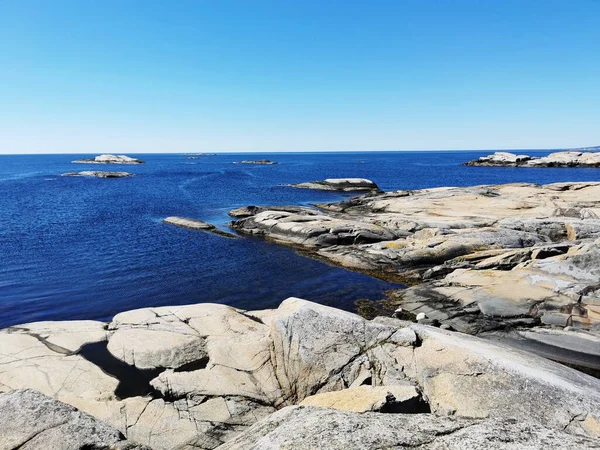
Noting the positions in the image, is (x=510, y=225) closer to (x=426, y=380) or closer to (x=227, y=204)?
(x=426, y=380)

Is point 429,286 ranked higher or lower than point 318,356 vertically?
lower

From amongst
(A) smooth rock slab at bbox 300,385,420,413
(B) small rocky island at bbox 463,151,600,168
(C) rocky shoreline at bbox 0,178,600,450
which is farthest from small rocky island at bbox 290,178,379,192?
(B) small rocky island at bbox 463,151,600,168

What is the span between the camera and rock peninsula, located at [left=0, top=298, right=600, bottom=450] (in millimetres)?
7656

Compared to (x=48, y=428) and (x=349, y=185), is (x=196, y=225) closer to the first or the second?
(x=48, y=428)

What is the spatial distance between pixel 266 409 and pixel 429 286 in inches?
588

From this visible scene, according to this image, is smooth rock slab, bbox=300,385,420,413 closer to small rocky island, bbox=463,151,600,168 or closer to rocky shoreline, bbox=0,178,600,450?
rocky shoreline, bbox=0,178,600,450

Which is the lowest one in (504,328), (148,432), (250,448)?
(504,328)

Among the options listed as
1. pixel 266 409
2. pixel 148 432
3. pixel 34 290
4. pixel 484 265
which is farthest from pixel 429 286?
pixel 34 290

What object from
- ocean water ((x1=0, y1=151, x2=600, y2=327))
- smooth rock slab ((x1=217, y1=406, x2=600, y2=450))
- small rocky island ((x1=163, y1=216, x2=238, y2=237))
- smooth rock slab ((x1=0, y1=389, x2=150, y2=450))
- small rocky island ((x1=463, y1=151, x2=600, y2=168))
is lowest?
ocean water ((x1=0, y1=151, x2=600, y2=327))

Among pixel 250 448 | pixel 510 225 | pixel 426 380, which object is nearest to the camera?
pixel 250 448

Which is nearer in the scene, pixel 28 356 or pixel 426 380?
Result: pixel 426 380

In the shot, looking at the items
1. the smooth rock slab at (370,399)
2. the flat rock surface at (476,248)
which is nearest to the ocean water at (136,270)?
the flat rock surface at (476,248)

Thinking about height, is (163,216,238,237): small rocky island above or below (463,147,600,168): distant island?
below

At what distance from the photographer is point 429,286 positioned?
23.2 metres
